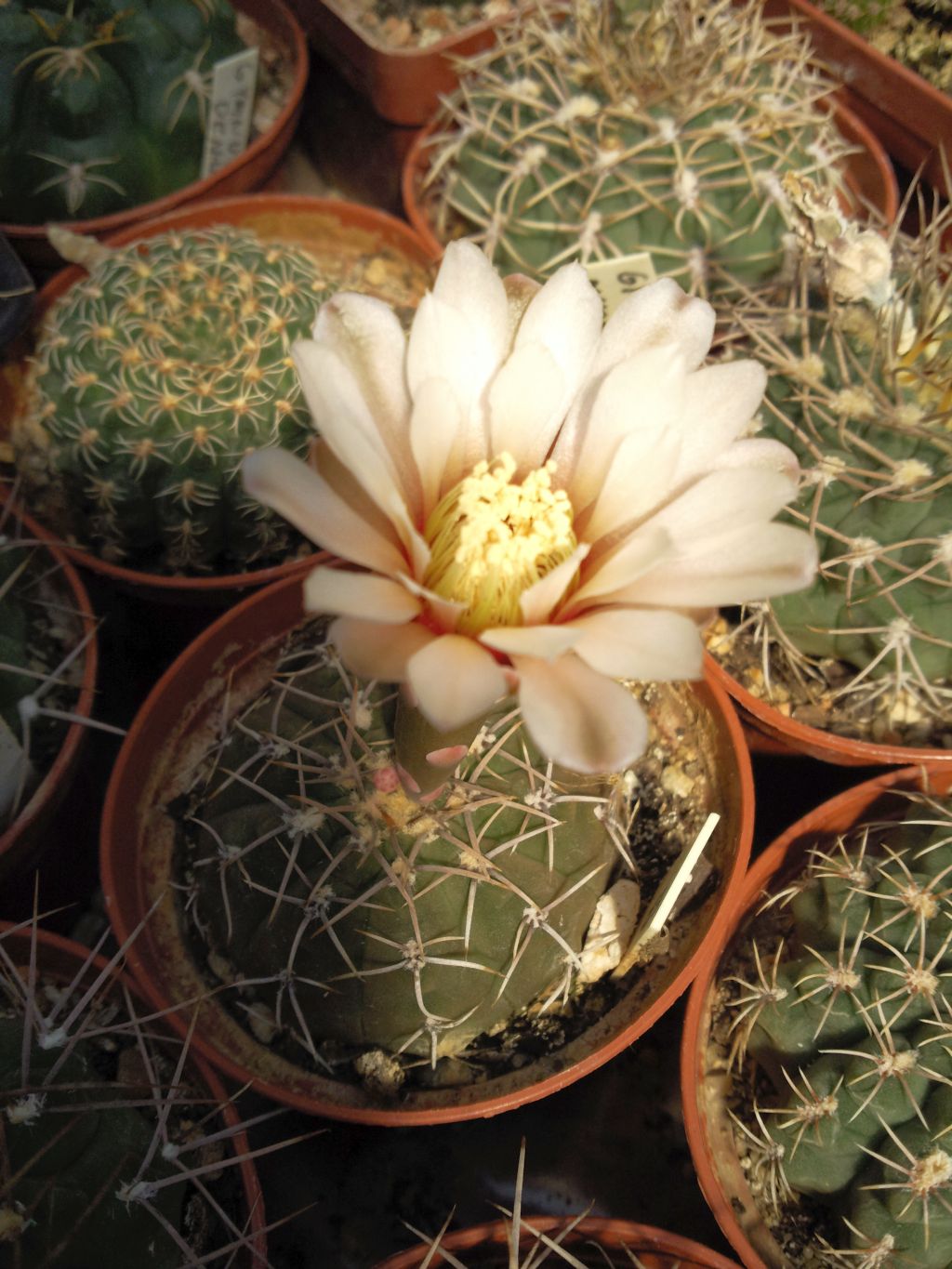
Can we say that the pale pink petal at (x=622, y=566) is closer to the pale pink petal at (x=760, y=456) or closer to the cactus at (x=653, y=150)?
the pale pink petal at (x=760, y=456)

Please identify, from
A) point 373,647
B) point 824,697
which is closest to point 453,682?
point 373,647

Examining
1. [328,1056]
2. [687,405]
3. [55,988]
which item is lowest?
[55,988]

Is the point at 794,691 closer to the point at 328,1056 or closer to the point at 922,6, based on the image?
the point at 328,1056

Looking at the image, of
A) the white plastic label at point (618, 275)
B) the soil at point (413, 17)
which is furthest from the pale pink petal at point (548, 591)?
the soil at point (413, 17)

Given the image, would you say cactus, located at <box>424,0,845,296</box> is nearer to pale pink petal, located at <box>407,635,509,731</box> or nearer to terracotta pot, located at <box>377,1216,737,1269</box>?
pale pink petal, located at <box>407,635,509,731</box>

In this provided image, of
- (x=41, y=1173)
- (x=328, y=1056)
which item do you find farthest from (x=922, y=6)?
(x=41, y=1173)

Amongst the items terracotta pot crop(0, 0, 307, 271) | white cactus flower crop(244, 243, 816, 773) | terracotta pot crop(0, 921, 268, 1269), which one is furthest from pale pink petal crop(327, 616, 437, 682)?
terracotta pot crop(0, 0, 307, 271)

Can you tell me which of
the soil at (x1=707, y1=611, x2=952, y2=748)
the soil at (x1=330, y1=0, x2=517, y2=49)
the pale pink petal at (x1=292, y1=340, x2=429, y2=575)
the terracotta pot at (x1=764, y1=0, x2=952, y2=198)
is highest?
the terracotta pot at (x1=764, y1=0, x2=952, y2=198)
